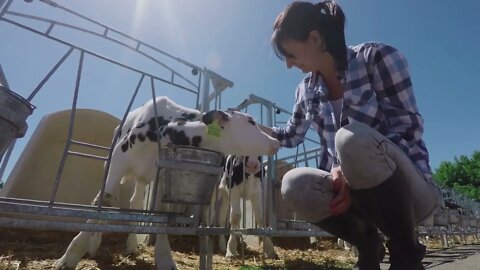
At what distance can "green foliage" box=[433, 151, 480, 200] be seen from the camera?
1447 inches

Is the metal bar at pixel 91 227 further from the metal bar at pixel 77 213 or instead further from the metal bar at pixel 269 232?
the metal bar at pixel 269 232

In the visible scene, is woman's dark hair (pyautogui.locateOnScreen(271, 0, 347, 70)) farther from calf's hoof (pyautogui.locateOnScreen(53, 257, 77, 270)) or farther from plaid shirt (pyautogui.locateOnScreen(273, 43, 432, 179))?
calf's hoof (pyautogui.locateOnScreen(53, 257, 77, 270))

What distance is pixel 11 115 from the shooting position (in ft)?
5.04

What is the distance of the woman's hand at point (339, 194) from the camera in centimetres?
157

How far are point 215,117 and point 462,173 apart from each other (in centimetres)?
4279

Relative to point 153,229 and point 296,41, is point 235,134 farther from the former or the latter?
point 296,41

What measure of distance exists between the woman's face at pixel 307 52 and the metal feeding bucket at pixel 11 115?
126 centimetres

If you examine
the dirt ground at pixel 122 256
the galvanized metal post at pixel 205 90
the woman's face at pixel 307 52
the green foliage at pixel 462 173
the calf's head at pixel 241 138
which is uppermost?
the green foliage at pixel 462 173

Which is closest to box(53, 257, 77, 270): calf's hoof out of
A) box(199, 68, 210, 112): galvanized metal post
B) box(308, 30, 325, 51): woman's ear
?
box(199, 68, 210, 112): galvanized metal post

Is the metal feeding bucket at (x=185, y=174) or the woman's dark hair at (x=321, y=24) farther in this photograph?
the metal feeding bucket at (x=185, y=174)

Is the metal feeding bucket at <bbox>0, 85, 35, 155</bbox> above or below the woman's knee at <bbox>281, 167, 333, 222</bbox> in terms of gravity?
above

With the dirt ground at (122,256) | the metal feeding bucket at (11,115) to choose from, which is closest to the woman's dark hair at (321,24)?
the metal feeding bucket at (11,115)

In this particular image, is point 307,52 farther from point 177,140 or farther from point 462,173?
point 462,173

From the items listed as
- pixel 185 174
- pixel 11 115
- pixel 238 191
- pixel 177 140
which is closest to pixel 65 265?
pixel 185 174
